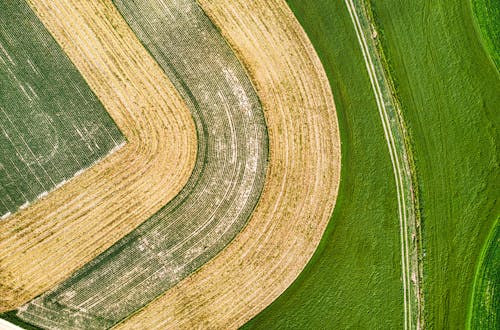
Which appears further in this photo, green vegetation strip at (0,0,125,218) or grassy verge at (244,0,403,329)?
grassy verge at (244,0,403,329)

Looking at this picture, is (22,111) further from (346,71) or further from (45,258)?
(346,71)

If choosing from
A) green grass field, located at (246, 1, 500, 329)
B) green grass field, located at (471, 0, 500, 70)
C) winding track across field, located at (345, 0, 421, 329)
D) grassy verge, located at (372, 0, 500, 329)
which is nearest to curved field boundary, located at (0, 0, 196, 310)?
green grass field, located at (246, 1, 500, 329)

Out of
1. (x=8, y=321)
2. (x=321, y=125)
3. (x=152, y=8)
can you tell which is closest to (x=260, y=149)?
(x=321, y=125)

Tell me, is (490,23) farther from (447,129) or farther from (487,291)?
(487,291)

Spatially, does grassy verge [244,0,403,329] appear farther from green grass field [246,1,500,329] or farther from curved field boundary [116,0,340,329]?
curved field boundary [116,0,340,329]

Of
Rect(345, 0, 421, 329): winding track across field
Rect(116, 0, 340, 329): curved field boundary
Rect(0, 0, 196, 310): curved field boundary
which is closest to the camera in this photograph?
Rect(0, 0, 196, 310): curved field boundary

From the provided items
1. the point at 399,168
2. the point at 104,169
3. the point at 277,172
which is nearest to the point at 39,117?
the point at 104,169

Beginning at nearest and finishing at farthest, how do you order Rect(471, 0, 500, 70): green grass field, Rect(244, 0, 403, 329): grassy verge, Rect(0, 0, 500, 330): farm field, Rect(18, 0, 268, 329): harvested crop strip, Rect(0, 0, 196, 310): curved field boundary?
Rect(0, 0, 196, 310): curved field boundary, Rect(0, 0, 500, 330): farm field, Rect(18, 0, 268, 329): harvested crop strip, Rect(244, 0, 403, 329): grassy verge, Rect(471, 0, 500, 70): green grass field

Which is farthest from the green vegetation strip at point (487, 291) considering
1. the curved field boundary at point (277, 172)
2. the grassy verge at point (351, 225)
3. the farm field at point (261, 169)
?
the curved field boundary at point (277, 172)
